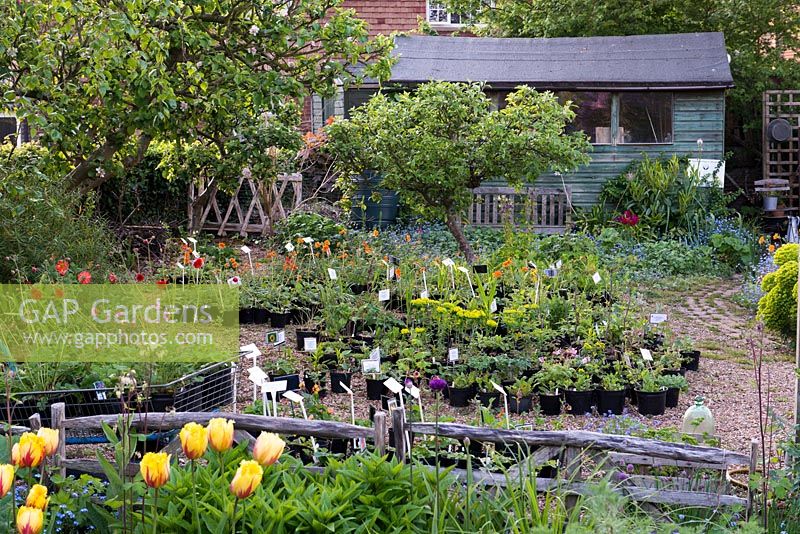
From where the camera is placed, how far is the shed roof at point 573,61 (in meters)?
14.4

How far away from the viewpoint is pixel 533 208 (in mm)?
13703

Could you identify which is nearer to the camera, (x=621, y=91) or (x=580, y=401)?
(x=580, y=401)

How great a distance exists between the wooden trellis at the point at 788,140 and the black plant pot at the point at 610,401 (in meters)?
10.4

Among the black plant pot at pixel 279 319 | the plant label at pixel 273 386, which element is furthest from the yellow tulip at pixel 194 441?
the black plant pot at pixel 279 319

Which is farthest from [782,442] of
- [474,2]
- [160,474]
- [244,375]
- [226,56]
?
[474,2]

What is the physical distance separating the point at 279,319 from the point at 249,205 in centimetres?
695

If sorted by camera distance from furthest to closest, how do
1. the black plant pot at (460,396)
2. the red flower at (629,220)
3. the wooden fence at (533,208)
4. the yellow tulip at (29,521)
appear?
the wooden fence at (533,208)
the red flower at (629,220)
the black plant pot at (460,396)
the yellow tulip at (29,521)

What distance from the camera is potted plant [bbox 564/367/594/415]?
5934mm

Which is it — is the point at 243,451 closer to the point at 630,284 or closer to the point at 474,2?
the point at 630,284

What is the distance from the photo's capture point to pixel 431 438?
4.43m

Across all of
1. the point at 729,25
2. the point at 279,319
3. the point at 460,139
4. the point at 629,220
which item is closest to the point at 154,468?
the point at 279,319

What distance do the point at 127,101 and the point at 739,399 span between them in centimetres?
550

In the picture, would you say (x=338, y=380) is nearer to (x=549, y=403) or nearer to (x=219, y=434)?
(x=549, y=403)

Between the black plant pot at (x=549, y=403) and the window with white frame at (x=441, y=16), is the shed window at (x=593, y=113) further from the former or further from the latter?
the black plant pot at (x=549, y=403)
